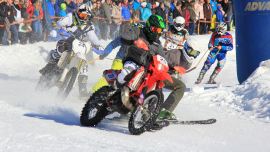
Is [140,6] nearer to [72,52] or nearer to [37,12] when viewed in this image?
[37,12]

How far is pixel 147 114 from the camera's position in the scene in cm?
828

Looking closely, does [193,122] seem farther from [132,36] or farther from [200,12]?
[200,12]

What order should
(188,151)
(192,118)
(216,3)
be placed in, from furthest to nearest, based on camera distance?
(216,3)
(192,118)
(188,151)

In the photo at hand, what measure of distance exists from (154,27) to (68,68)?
141 inches

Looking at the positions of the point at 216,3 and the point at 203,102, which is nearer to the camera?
the point at 203,102

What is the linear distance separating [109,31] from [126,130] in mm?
13494

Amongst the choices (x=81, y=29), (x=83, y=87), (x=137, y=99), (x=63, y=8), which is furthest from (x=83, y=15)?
(x=63, y=8)

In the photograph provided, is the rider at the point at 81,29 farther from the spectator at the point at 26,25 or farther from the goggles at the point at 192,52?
the spectator at the point at 26,25

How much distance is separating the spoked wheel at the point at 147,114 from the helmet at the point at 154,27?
0.95 m

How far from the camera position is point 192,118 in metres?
10.6

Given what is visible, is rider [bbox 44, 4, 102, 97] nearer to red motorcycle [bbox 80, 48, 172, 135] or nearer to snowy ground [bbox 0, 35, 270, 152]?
snowy ground [bbox 0, 35, 270, 152]

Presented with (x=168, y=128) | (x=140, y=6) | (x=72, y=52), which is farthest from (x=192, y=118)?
(x=140, y=6)

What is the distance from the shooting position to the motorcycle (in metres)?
11.7

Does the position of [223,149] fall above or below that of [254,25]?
below
